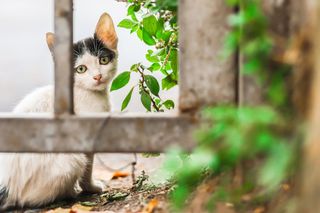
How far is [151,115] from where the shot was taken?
2.05 m

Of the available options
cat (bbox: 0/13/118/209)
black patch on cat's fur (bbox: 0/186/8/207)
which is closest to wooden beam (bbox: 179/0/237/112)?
cat (bbox: 0/13/118/209)

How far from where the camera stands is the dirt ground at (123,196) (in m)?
2.57

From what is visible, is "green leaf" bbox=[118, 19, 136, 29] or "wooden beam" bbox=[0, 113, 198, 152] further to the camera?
"green leaf" bbox=[118, 19, 136, 29]

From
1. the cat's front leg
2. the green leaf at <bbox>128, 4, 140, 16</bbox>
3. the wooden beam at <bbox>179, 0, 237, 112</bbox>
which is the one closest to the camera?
the wooden beam at <bbox>179, 0, 237, 112</bbox>

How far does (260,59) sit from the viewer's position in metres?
1.58

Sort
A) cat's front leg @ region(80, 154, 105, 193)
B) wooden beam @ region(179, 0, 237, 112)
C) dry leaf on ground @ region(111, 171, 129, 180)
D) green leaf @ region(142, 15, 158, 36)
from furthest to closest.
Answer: dry leaf on ground @ region(111, 171, 129, 180) < cat's front leg @ region(80, 154, 105, 193) < green leaf @ region(142, 15, 158, 36) < wooden beam @ region(179, 0, 237, 112)

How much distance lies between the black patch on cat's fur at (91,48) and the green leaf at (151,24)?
493 mm

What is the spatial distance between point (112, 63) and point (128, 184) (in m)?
0.71

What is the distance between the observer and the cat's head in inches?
136

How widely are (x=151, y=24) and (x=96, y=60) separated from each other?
0.55 meters

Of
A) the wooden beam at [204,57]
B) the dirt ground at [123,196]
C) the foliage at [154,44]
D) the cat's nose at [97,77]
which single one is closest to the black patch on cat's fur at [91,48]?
the cat's nose at [97,77]

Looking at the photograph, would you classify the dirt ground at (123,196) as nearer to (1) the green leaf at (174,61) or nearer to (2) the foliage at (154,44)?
(2) the foliage at (154,44)

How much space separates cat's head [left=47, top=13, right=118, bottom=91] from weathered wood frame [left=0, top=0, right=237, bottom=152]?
137 centimetres

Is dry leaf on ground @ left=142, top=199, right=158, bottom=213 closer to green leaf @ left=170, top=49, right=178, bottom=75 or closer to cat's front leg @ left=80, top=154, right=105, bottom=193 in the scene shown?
green leaf @ left=170, top=49, right=178, bottom=75
